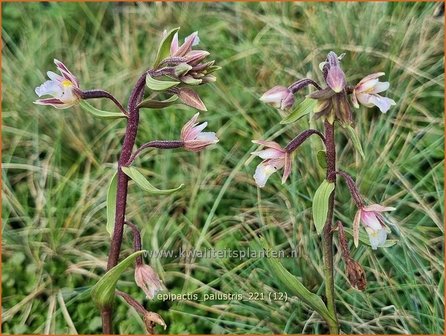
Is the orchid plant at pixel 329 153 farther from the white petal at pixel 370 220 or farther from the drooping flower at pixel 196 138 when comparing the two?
the drooping flower at pixel 196 138

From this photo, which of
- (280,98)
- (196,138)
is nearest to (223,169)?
(196,138)

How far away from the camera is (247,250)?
221 cm

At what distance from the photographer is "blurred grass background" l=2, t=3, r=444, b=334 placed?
217cm

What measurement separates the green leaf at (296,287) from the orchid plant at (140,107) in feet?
1.02

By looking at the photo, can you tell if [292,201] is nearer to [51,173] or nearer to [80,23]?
[51,173]

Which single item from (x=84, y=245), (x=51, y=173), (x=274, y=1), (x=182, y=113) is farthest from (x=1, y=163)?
(x=274, y=1)

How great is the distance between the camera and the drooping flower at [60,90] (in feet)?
6.12

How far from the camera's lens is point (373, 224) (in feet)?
6.11

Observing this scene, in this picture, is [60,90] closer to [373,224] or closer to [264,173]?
[264,173]

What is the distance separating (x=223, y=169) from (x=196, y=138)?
0.46 metres

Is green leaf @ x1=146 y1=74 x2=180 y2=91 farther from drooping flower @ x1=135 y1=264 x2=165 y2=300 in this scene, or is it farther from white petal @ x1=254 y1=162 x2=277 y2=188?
drooping flower @ x1=135 y1=264 x2=165 y2=300

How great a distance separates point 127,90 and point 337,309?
1037 millimetres

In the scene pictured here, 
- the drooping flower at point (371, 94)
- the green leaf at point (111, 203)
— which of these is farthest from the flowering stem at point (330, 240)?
the green leaf at point (111, 203)

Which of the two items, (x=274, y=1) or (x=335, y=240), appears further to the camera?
(x=274, y=1)
